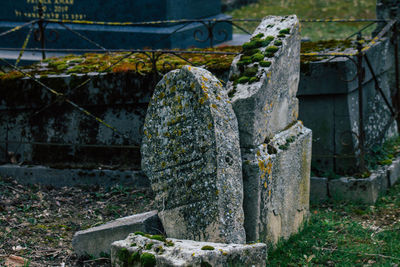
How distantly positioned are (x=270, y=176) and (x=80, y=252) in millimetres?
1714

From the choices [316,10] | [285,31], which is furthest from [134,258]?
[316,10]

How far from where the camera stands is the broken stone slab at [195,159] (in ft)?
12.9

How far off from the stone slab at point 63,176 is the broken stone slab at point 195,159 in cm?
243

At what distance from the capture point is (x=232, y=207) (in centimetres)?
399

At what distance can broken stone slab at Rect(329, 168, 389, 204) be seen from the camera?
248 inches


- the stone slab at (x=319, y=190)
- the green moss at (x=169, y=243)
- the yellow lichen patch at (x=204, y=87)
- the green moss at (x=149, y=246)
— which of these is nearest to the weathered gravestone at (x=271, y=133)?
the yellow lichen patch at (x=204, y=87)

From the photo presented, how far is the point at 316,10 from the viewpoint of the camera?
20.6 metres

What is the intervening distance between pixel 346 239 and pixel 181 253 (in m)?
2.10

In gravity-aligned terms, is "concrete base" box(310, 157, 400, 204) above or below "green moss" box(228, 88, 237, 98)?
below

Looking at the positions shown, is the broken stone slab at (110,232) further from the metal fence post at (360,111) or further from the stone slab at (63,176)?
the metal fence post at (360,111)

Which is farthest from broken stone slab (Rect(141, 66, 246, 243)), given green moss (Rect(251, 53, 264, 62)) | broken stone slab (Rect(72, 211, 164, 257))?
green moss (Rect(251, 53, 264, 62))

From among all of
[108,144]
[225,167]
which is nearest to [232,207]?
[225,167]

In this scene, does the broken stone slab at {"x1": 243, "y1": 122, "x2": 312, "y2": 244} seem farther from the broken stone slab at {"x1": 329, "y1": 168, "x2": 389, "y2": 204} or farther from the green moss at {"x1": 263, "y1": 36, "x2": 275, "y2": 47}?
the broken stone slab at {"x1": 329, "y1": 168, "x2": 389, "y2": 204}

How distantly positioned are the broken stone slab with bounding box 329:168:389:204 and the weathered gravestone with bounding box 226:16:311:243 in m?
1.29
